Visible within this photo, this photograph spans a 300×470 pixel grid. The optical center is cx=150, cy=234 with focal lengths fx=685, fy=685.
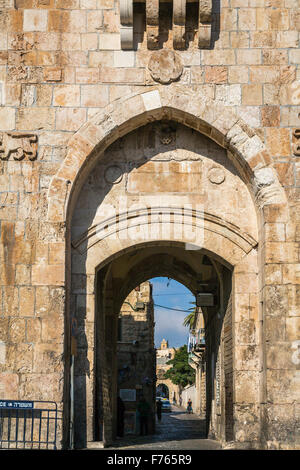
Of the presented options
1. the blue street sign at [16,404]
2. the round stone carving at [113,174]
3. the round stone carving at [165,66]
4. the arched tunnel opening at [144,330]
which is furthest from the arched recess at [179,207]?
the blue street sign at [16,404]

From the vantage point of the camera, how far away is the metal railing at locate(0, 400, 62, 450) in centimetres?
854

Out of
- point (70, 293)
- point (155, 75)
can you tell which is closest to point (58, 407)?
point (70, 293)

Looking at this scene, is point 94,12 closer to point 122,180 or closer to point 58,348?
point 122,180

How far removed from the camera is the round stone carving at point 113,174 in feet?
32.4

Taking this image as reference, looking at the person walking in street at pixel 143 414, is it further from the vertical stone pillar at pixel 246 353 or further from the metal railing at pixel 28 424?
the metal railing at pixel 28 424

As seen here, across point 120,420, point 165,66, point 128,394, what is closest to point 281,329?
point 165,66

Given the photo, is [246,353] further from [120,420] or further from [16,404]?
[120,420]

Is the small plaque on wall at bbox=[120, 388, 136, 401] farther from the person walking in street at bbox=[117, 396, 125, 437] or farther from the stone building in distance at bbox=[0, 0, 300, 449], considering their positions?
the stone building in distance at bbox=[0, 0, 300, 449]

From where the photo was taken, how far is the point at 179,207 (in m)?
9.73

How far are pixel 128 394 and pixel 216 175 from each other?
37.0ft

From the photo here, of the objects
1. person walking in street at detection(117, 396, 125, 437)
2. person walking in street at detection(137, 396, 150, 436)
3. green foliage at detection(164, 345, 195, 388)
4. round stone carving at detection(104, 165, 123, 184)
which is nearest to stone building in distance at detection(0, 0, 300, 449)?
round stone carving at detection(104, 165, 123, 184)

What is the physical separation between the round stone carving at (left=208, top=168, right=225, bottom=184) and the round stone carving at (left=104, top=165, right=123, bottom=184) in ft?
4.26

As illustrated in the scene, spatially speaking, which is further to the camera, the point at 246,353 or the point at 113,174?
the point at 113,174

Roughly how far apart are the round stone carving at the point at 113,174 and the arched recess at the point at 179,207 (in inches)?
10.2
